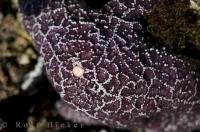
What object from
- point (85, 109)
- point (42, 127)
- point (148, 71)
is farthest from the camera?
point (42, 127)

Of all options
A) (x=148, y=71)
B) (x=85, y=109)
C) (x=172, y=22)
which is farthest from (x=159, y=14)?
(x=85, y=109)

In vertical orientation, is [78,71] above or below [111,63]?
below

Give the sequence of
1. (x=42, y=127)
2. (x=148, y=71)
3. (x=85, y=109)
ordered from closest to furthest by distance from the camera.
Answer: (x=148, y=71) → (x=85, y=109) → (x=42, y=127)

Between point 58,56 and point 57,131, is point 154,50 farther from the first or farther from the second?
point 57,131

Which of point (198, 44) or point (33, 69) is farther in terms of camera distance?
point (33, 69)

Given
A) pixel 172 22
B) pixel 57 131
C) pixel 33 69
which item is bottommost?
pixel 57 131

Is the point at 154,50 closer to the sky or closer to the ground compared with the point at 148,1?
closer to the ground

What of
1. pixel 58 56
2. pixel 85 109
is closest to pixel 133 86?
pixel 85 109
